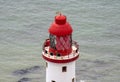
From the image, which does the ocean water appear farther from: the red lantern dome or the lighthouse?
the red lantern dome

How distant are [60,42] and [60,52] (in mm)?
688

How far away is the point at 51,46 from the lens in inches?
1013

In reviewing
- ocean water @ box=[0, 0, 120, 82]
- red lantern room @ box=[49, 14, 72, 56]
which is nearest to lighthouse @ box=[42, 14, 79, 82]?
red lantern room @ box=[49, 14, 72, 56]

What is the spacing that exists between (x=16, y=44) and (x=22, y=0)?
2040 cm

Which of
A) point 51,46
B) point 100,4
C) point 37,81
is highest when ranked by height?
point 51,46

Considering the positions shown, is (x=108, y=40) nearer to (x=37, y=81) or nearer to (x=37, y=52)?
(x=37, y=52)

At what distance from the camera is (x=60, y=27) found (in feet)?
82.4

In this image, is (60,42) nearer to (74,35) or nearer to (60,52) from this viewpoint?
(60,52)

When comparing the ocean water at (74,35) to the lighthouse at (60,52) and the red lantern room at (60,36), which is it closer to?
the lighthouse at (60,52)

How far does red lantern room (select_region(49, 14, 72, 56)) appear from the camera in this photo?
82.2 ft

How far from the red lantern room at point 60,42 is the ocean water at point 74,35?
2124 cm

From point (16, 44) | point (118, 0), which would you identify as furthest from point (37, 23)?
point (118, 0)

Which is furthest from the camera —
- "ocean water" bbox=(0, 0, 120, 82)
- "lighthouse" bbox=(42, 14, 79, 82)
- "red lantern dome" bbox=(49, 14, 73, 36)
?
"ocean water" bbox=(0, 0, 120, 82)

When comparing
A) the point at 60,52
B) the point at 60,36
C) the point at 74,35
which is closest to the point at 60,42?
the point at 60,36
